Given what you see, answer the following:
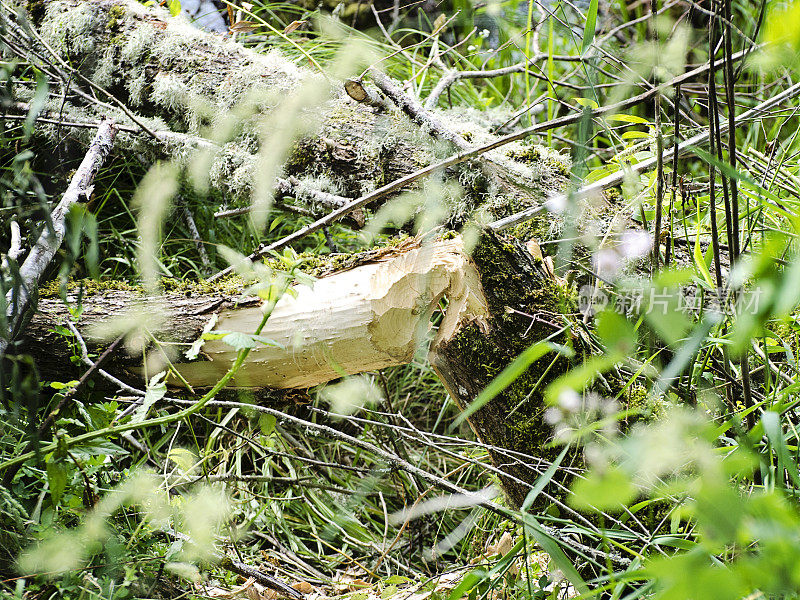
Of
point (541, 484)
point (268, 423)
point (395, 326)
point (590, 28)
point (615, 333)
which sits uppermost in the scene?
point (590, 28)

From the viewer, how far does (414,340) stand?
0.92 m

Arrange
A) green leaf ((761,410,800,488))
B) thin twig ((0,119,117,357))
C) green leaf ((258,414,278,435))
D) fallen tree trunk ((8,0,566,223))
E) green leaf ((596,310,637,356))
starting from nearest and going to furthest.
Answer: green leaf ((596,310,637,356)), green leaf ((761,410,800,488)), thin twig ((0,119,117,357)), green leaf ((258,414,278,435)), fallen tree trunk ((8,0,566,223))

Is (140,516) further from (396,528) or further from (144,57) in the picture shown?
(144,57)

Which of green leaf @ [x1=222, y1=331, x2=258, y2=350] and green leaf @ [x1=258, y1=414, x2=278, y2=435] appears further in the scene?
green leaf @ [x1=258, y1=414, x2=278, y2=435]

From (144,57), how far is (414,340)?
1119mm

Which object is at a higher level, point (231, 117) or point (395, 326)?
point (231, 117)

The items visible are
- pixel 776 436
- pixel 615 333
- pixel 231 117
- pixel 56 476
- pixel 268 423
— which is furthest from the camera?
pixel 231 117

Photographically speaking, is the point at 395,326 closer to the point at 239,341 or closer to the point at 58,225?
the point at 239,341

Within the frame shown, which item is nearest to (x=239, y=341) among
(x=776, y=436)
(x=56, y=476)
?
(x=56, y=476)

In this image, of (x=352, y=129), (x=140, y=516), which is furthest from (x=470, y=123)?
(x=140, y=516)

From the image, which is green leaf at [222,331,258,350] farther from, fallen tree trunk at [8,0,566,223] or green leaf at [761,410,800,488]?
fallen tree trunk at [8,0,566,223]

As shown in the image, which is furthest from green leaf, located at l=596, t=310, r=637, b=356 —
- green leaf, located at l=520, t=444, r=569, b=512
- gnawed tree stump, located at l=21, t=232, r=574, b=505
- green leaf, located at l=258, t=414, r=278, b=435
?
green leaf, located at l=258, t=414, r=278, b=435

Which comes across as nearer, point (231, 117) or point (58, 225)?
point (58, 225)

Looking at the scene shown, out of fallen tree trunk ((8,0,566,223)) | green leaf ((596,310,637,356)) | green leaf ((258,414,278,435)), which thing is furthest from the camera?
fallen tree trunk ((8,0,566,223))
